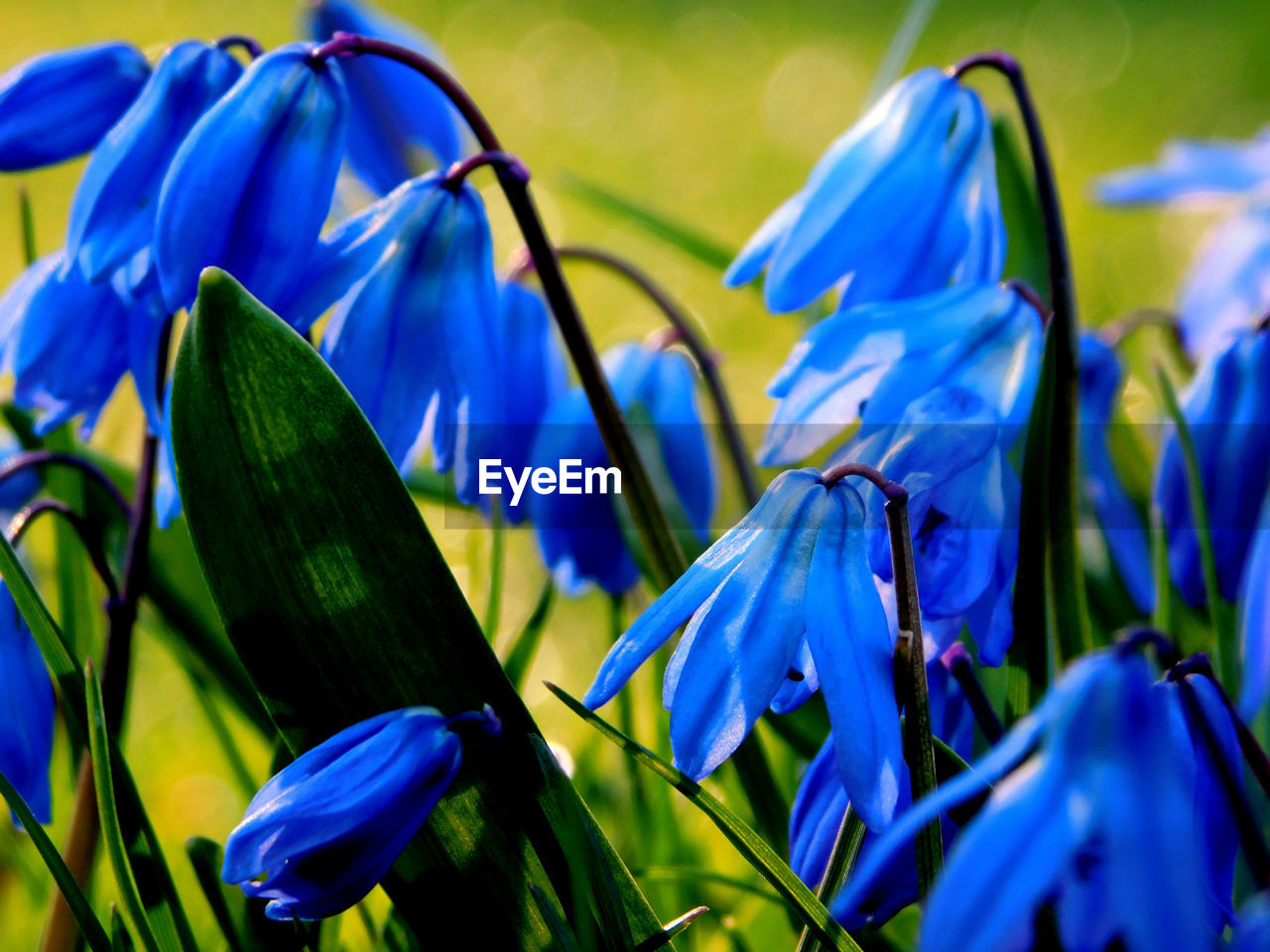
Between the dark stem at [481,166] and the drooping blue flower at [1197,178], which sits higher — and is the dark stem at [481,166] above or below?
above

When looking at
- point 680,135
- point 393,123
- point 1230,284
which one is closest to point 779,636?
point 393,123

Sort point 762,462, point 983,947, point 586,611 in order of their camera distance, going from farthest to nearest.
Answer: point 586,611, point 762,462, point 983,947

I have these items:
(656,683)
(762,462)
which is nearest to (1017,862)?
(762,462)

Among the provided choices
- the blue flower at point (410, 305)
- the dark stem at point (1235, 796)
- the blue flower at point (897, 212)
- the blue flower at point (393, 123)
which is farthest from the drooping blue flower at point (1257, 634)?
the blue flower at point (393, 123)

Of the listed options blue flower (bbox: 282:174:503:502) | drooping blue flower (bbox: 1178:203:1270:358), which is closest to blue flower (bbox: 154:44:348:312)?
blue flower (bbox: 282:174:503:502)

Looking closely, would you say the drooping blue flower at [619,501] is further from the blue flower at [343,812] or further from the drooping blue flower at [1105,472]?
the blue flower at [343,812]

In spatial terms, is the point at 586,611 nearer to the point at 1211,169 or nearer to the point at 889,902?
the point at 1211,169
